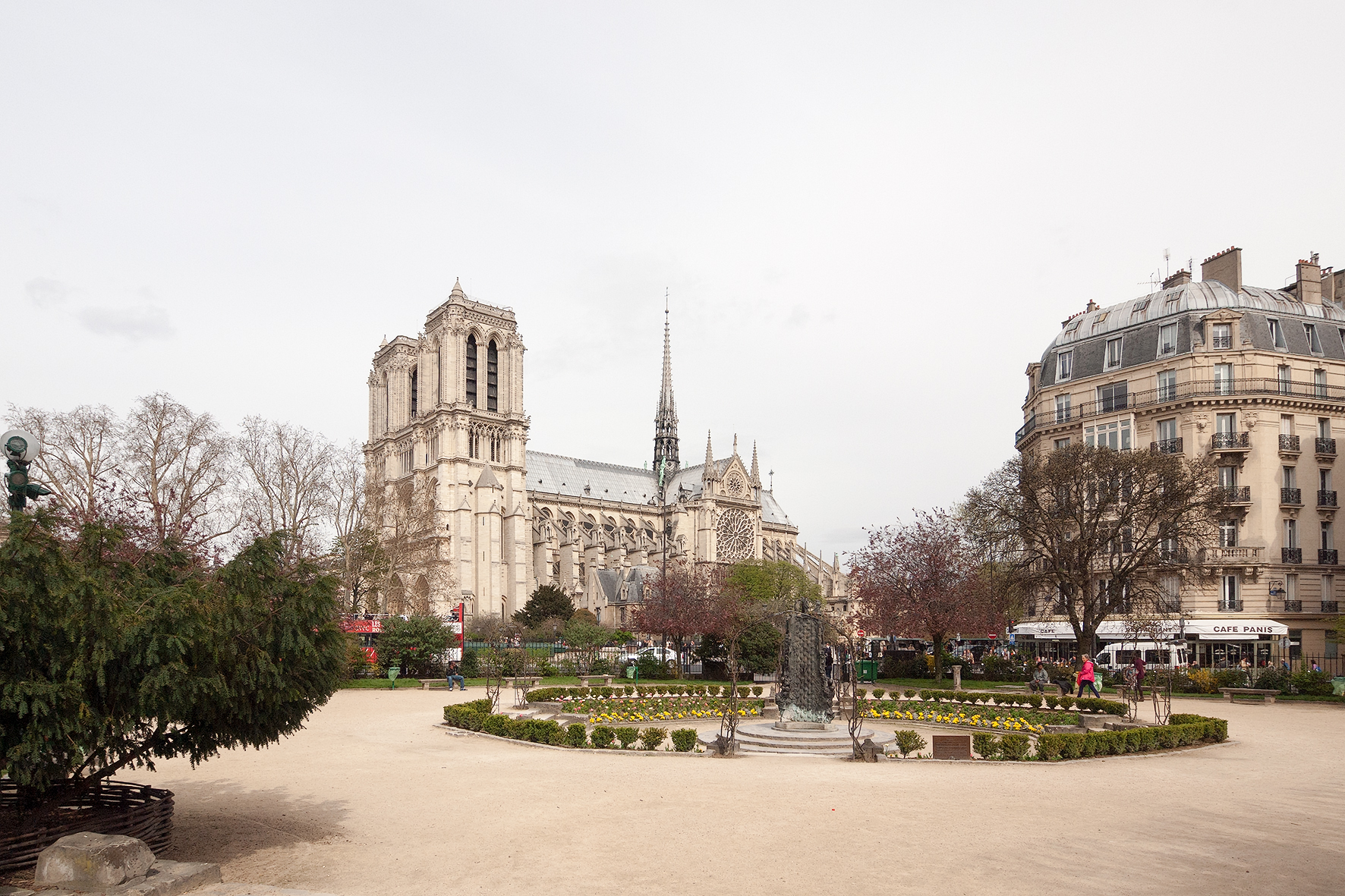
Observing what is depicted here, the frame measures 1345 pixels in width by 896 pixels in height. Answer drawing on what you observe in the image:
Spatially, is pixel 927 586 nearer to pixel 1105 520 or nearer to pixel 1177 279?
pixel 1105 520

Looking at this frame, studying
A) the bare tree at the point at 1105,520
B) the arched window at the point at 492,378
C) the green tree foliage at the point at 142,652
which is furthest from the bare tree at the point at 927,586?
the arched window at the point at 492,378

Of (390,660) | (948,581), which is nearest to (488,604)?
(390,660)

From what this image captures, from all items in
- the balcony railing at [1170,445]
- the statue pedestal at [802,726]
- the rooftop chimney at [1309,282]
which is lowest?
the statue pedestal at [802,726]

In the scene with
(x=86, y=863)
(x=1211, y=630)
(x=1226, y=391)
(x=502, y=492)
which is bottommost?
(x=1211, y=630)

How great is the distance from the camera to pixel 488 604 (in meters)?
75.1

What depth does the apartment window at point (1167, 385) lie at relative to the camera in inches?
1640

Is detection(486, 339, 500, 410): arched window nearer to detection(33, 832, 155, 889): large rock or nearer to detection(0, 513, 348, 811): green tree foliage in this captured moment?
detection(0, 513, 348, 811): green tree foliage

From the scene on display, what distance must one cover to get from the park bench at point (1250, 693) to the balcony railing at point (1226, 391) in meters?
15.5

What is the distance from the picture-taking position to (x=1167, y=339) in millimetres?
42719

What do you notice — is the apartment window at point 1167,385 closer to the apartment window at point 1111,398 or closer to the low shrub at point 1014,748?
the apartment window at point 1111,398

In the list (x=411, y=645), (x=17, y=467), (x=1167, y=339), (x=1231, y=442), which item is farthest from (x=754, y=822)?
(x=1167, y=339)

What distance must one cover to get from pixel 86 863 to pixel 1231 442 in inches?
1704

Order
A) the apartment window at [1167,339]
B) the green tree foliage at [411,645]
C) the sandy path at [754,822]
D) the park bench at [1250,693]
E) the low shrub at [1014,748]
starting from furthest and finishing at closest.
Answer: the apartment window at [1167,339] → the green tree foliage at [411,645] → the park bench at [1250,693] → the low shrub at [1014,748] → the sandy path at [754,822]

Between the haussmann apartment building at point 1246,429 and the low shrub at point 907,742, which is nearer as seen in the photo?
the low shrub at point 907,742
